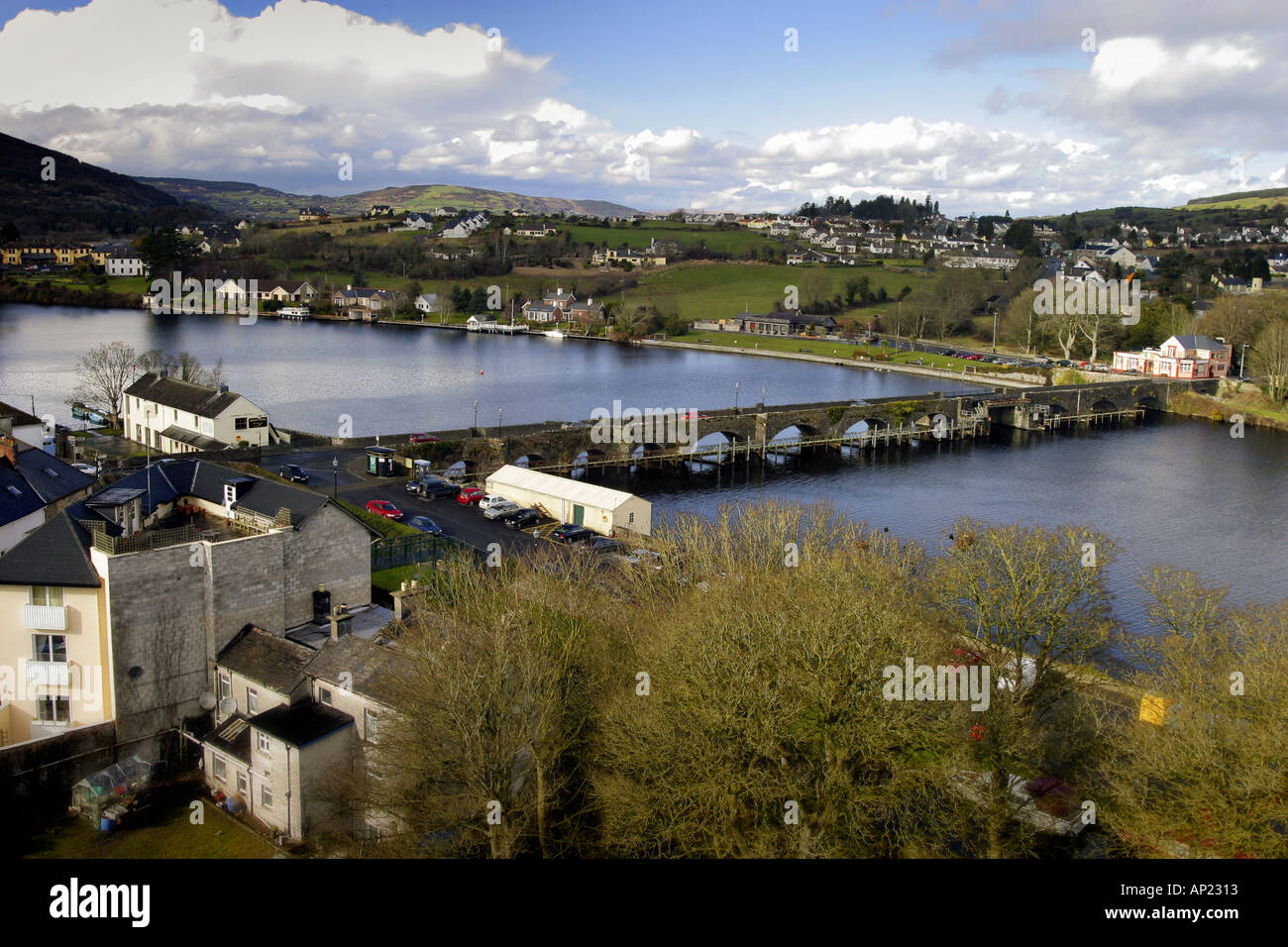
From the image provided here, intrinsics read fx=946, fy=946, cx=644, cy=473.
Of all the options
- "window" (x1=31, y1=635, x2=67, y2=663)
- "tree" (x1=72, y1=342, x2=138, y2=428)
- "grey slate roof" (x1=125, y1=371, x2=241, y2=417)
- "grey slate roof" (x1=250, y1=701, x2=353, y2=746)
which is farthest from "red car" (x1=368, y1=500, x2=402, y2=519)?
"tree" (x1=72, y1=342, x2=138, y2=428)

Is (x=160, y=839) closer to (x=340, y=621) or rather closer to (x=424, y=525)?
(x=340, y=621)

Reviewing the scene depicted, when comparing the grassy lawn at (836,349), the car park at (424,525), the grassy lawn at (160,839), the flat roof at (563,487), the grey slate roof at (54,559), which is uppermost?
the grassy lawn at (836,349)

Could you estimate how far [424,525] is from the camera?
2575cm

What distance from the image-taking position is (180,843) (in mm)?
12766

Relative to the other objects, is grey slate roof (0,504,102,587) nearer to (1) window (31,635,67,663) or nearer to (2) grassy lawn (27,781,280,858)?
(1) window (31,635,67,663)

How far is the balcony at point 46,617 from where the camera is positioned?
46.9 ft

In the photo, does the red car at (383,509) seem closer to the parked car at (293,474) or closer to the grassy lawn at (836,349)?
the parked car at (293,474)

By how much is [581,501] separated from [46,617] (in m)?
15.3

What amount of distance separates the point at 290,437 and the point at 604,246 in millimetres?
98987

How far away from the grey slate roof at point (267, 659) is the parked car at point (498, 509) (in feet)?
39.6

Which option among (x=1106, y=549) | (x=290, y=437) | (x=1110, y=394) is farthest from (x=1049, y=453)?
(x=290, y=437)

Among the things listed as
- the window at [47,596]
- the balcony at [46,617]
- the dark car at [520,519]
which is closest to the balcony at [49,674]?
the balcony at [46,617]

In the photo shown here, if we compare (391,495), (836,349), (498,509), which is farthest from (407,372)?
(498,509)

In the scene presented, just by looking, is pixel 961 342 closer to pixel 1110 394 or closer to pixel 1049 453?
pixel 1110 394
